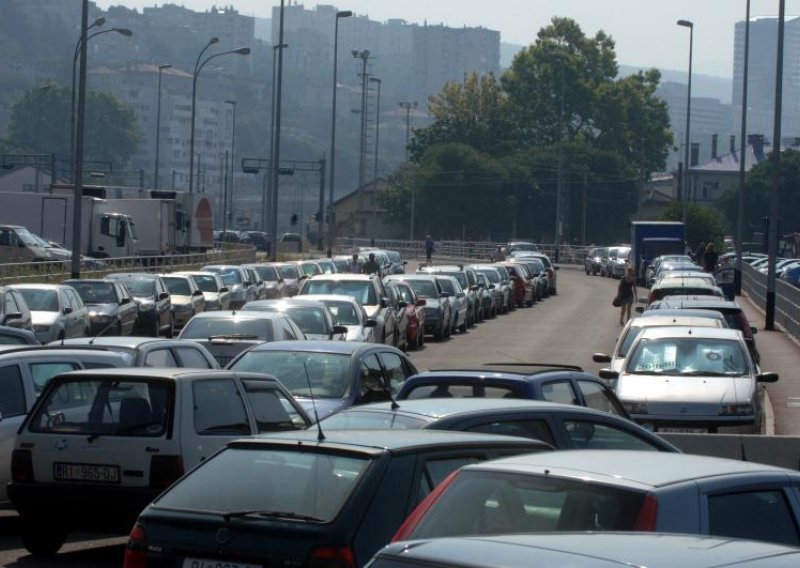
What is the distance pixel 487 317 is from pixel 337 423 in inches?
1447

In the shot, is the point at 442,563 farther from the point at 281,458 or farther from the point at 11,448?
the point at 11,448

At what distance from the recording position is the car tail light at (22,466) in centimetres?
1055

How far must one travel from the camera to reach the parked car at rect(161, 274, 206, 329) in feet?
113

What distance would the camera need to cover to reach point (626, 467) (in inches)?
230

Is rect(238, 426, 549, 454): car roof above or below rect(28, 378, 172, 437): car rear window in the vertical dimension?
above

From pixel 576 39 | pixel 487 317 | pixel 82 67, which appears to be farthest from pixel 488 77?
pixel 82 67

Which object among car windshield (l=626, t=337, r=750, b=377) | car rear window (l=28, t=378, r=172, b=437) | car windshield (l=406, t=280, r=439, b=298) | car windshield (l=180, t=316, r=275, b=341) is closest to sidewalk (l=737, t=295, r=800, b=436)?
car windshield (l=626, t=337, r=750, b=377)

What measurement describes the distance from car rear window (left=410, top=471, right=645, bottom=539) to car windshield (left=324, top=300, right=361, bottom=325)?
20124 mm

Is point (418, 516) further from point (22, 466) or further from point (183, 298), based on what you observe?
point (183, 298)

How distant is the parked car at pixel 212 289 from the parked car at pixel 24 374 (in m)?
24.1

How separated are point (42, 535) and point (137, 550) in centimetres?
388

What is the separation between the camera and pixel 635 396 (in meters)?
16.7

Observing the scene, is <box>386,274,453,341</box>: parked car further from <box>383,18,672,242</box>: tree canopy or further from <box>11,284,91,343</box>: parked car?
<box>383,18,672,242</box>: tree canopy

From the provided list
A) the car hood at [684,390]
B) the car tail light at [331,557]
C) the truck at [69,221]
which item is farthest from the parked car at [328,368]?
the truck at [69,221]
